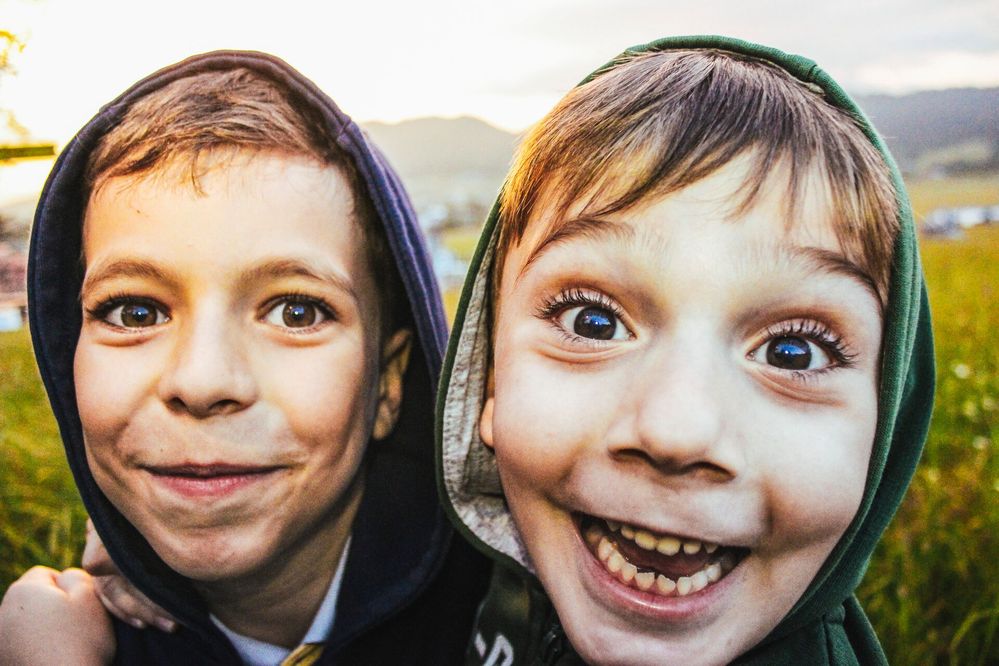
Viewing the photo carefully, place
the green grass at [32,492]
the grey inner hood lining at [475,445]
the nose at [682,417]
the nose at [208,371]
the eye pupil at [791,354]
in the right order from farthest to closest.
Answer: the green grass at [32,492] < the grey inner hood lining at [475,445] < the nose at [208,371] < the eye pupil at [791,354] < the nose at [682,417]

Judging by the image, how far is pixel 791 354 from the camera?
1213 mm

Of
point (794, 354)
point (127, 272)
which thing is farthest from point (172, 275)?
point (794, 354)

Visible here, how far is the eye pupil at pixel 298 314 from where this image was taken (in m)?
1.56

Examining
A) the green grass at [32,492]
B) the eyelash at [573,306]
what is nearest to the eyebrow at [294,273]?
the eyelash at [573,306]

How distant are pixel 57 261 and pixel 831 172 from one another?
1571mm

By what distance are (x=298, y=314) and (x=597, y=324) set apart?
2.07 feet

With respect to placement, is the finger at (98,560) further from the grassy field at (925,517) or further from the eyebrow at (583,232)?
the eyebrow at (583,232)

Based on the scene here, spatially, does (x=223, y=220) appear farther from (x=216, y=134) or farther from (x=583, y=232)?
(x=583, y=232)

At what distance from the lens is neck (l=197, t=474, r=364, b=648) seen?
1774 millimetres

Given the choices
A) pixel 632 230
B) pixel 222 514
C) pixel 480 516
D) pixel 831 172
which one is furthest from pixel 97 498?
pixel 831 172

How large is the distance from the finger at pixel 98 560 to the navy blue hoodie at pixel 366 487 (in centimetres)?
12

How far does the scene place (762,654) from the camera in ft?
4.58

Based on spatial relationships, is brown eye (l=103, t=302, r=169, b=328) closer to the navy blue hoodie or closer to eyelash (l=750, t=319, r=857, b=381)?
the navy blue hoodie

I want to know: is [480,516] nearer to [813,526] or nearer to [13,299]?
[813,526]
